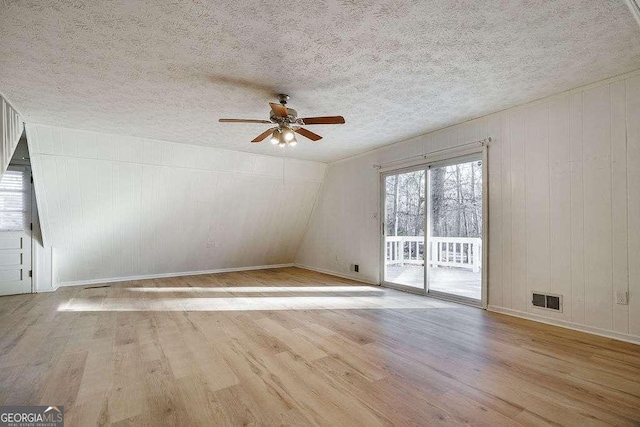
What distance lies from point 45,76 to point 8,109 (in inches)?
44.8

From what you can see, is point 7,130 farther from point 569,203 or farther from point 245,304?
point 569,203

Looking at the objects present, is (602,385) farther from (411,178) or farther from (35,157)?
(35,157)

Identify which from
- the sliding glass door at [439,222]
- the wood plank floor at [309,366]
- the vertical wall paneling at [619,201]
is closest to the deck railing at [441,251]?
the sliding glass door at [439,222]

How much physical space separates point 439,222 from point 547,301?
7.81 feet

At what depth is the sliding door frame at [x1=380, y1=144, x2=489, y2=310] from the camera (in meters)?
3.73

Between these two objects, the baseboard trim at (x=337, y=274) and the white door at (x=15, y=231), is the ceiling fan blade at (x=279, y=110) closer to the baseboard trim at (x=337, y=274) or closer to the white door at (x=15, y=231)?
the baseboard trim at (x=337, y=274)

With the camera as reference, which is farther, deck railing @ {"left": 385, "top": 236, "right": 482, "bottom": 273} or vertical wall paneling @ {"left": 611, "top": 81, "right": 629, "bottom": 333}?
deck railing @ {"left": 385, "top": 236, "right": 482, "bottom": 273}

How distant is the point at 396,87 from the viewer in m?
2.91

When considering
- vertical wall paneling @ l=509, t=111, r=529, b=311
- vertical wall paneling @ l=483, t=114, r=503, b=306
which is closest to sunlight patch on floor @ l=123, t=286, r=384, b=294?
vertical wall paneling @ l=483, t=114, r=503, b=306

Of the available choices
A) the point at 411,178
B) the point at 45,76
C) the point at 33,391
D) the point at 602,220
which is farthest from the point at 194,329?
the point at 602,220

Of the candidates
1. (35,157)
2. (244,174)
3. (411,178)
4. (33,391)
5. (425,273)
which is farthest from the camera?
(244,174)

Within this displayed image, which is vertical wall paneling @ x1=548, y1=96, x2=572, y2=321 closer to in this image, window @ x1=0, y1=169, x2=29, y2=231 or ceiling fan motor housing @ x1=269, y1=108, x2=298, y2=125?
ceiling fan motor housing @ x1=269, y1=108, x2=298, y2=125

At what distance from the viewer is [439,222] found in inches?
213

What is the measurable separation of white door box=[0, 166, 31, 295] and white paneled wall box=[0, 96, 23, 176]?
1265 millimetres
